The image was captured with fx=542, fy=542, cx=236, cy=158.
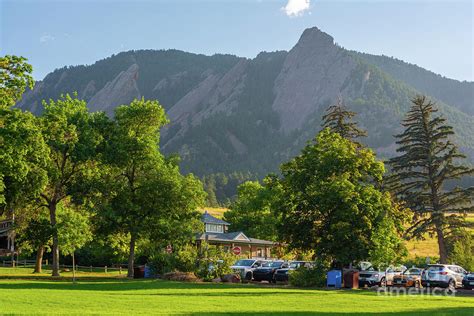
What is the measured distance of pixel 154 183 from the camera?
46.9 meters

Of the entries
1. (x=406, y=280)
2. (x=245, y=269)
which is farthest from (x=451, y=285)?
(x=245, y=269)

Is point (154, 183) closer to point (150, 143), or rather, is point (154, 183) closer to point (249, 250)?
point (150, 143)

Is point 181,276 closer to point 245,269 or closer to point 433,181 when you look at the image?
point 245,269

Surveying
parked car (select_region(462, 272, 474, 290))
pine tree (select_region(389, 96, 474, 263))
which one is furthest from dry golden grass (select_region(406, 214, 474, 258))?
parked car (select_region(462, 272, 474, 290))

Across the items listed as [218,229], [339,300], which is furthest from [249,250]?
[339,300]

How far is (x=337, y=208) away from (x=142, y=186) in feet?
59.4

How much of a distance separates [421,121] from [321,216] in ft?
78.3

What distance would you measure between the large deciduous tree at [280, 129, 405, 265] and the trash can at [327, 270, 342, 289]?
87 centimetres

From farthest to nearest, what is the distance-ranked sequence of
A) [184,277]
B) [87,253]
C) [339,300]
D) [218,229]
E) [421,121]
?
[218,229] → [87,253] → [421,121] → [184,277] → [339,300]

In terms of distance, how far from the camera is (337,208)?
124 feet

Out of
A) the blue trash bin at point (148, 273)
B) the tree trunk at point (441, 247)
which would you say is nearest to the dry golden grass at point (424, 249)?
the tree trunk at point (441, 247)

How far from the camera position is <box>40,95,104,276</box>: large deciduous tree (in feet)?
151

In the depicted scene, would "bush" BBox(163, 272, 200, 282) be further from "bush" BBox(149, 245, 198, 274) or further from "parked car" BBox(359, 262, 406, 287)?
"parked car" BBox(359, 262, 406, 287)

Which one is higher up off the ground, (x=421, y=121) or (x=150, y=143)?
(x=421, y=121)
